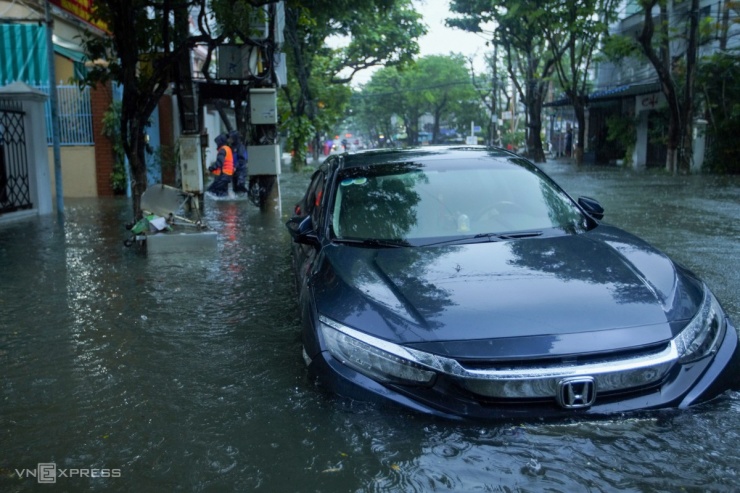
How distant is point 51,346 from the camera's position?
18.6 feet

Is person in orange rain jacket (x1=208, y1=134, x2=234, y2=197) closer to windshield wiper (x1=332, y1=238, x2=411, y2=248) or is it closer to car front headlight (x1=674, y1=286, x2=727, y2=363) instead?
windshield wiper (x1=332, y1=238, x2=411, y2=248)

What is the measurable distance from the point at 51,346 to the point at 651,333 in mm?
4347

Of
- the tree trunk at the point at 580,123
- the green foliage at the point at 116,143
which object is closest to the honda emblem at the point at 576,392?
the green foliage at the point at 116,143

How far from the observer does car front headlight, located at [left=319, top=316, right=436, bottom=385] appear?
3355 millimetres

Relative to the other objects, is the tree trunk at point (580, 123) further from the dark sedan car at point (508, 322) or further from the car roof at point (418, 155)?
the dark sedan car at point (508, 322)

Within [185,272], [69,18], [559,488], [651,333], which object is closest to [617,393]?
[651,333]

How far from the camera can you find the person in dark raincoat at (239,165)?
691 inches

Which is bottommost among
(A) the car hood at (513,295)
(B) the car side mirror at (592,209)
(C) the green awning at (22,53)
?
(A) the car hood at (513,295)

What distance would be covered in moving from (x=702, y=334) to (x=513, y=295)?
0.93 metres

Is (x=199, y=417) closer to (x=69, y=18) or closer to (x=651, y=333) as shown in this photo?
(x=651, y=333)

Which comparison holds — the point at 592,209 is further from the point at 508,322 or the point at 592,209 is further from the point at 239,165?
the point at 239,165

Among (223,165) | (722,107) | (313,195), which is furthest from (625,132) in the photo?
(313,195)

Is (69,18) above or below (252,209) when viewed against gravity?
above

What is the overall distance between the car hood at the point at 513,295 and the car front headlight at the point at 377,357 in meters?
0.05
